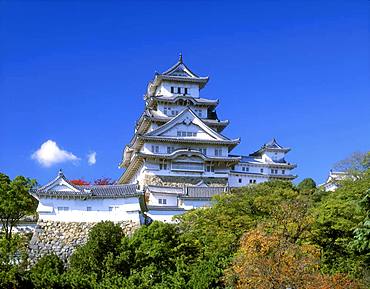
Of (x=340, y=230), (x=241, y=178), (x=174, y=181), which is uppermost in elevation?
(x=241, y=178)

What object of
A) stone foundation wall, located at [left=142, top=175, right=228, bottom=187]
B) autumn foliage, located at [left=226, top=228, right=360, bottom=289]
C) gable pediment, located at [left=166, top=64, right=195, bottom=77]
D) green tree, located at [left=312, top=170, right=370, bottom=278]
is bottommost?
autumn foliage, located at [left=226, top=228, right=360, bottom=289]

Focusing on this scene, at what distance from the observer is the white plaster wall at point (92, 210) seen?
2445 centimetres

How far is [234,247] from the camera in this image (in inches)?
827

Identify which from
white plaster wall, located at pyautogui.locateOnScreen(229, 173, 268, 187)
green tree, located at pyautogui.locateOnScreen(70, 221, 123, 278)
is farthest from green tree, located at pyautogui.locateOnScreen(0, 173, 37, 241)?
white plaster wall, located at pyautogui.locateOnScreen(229, 173, 268, 187)

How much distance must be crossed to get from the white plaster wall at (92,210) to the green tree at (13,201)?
2.65ft

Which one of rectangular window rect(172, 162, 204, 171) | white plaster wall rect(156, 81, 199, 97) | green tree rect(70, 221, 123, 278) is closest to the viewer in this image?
green tree rect(70, 221, 123, 278)

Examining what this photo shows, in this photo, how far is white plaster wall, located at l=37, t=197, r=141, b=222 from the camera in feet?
80.2

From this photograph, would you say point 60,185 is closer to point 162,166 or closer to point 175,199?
point 175,199

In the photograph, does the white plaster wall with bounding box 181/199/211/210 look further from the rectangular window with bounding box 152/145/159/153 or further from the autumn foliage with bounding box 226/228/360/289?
the autumn foliage with bounding box 226/228/360/289

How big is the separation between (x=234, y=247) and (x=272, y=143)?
19786mm

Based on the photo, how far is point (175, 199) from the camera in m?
31.1

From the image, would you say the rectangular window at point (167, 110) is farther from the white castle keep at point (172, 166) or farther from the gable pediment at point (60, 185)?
the gable pediment at point (60, 185)

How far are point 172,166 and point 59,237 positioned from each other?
1295 cm

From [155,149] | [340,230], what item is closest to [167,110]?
[155,149]
